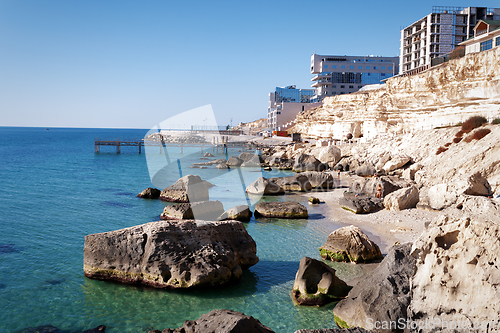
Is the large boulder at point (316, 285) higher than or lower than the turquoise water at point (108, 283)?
higher

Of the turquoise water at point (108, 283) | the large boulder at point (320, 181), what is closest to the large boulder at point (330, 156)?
the large boulder at point (320, 181)

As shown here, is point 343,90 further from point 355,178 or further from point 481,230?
point 481,230

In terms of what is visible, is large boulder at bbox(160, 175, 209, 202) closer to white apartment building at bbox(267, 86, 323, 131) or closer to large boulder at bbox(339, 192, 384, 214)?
large boulder at bbox(339, 192, 384, 214)

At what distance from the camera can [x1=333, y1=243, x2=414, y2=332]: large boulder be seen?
849cm

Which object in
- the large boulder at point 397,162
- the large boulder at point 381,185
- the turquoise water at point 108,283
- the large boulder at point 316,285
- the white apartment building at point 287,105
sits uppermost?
the white apartment building at point 287,105

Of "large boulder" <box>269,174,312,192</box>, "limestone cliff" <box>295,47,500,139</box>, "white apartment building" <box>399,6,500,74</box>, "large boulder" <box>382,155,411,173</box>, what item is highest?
"white apartment building" <box>399,6,500,74</box>

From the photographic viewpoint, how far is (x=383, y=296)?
8898 mm

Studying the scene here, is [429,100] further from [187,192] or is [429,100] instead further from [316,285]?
[316,285]

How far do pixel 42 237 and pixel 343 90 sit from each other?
97233 millimetres

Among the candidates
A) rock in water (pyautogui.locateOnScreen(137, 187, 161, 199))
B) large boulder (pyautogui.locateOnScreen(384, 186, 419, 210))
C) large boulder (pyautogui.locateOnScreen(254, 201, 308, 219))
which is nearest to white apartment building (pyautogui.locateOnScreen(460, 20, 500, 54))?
large boulder (pyautogui.locateOnScreen(384, 186, 419, 210))

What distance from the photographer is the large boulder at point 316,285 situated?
1094 cm

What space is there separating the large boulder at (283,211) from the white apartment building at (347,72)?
87.6m

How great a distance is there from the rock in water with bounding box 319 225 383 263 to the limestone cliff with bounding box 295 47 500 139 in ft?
82.7

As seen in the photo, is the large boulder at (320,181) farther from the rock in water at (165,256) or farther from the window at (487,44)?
the window at (487,44)
